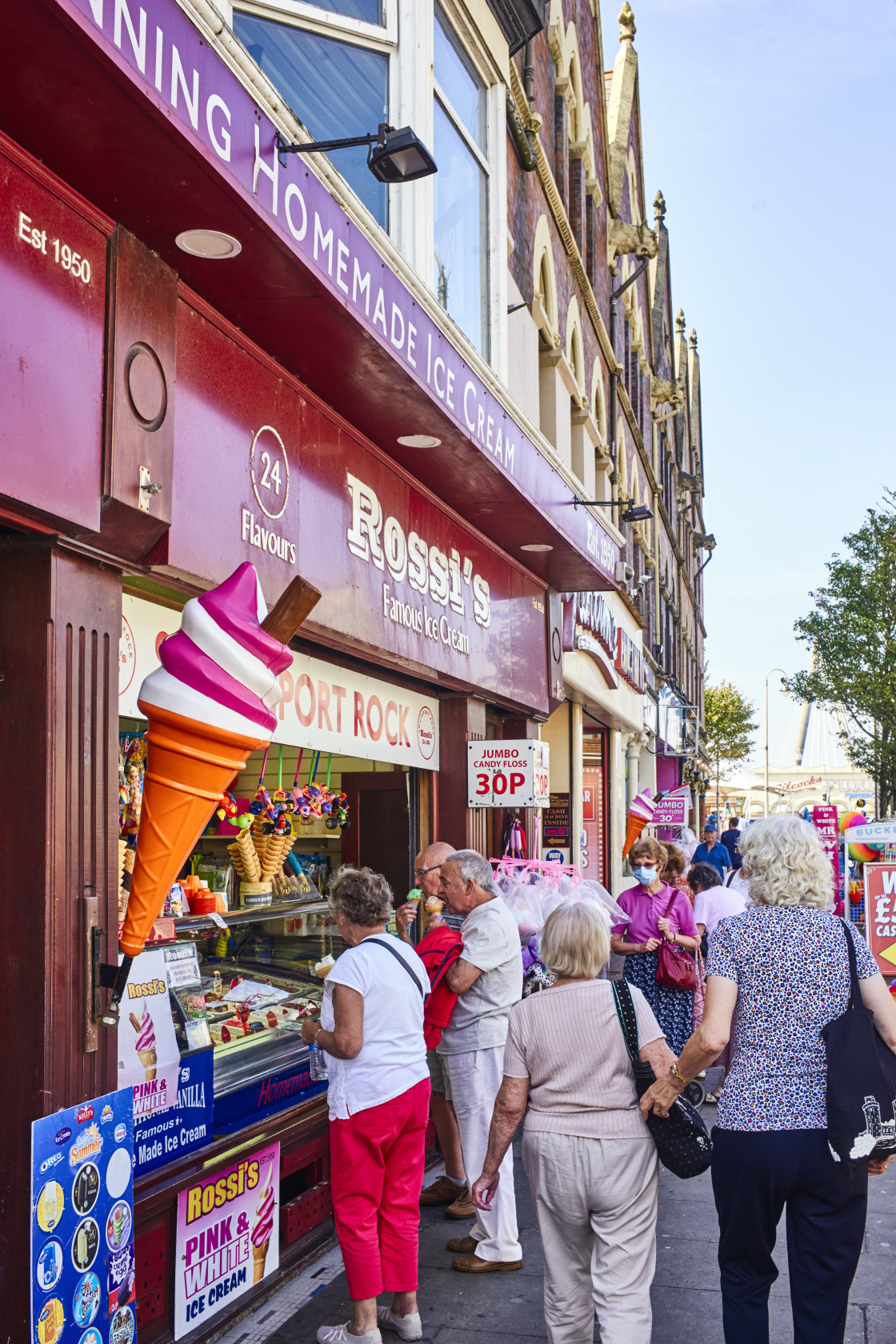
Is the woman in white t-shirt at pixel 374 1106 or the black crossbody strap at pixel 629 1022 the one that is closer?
the black crossbody strap at pixel 629 1022

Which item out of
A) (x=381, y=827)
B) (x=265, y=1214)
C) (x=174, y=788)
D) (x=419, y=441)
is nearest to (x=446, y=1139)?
(x=265, y=1214)

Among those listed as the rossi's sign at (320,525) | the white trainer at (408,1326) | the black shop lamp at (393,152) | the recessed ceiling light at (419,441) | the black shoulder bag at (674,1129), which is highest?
the black shop lamp at (393,152)

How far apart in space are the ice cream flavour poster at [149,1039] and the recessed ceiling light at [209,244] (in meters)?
2.68

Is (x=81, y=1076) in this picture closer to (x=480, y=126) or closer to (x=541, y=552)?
(x=541, y=552)

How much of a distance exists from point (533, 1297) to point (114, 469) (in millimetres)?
3785

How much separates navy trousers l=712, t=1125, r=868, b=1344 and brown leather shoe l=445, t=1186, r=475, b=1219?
8.22 ft

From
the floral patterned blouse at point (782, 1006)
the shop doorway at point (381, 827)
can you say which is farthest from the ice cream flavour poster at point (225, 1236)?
the shop doorway at point (381, 827)

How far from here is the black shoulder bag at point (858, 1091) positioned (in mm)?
3361

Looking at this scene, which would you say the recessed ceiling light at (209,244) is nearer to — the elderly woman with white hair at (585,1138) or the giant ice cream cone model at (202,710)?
the giant ice cream cone model at (202,710)

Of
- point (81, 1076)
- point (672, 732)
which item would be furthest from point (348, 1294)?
point (672, 732)

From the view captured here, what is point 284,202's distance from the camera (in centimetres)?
409

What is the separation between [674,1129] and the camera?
3672 mm

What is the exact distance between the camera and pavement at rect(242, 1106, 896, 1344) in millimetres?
4621

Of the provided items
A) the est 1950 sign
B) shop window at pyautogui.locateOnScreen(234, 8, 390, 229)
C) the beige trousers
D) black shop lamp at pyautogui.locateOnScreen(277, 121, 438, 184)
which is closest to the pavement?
the beige trousers
